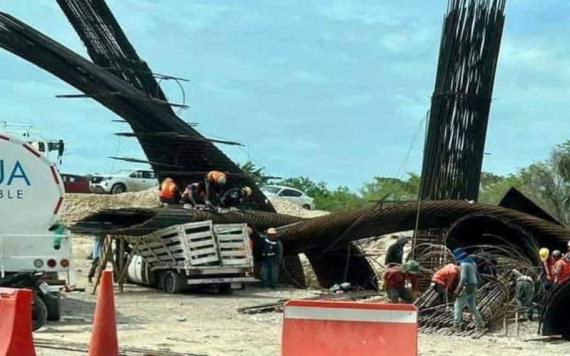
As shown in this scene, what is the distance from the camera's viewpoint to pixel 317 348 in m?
10.7

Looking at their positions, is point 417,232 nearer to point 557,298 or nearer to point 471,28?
point 471,28

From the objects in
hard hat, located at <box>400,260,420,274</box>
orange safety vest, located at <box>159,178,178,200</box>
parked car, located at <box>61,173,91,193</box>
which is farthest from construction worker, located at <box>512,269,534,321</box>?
parked car, located at <box>61,173,91,193</box>

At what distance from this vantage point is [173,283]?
82.1ft

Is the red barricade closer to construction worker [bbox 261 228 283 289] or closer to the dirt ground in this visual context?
the dirt ground

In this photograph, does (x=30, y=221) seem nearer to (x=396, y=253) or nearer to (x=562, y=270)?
(x=562, y=270)

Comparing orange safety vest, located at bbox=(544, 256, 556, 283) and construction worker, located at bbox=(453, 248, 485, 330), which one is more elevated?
orange safety vest, located at bbox=(544, 256, 556, 283)

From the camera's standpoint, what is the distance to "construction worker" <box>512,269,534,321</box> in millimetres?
19172

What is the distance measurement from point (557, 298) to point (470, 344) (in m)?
1.61

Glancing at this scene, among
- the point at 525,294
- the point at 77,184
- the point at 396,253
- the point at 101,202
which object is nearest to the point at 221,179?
the point at 396,253

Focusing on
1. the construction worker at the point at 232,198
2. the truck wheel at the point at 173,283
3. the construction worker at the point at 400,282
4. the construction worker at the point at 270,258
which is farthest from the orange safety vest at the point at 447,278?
the construction worker at the point at 232,198

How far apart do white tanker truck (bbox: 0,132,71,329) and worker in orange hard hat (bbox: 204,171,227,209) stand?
1084 centimetres

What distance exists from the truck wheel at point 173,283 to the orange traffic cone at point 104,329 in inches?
535

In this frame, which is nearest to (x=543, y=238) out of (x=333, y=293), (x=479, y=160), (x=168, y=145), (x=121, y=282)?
(x=479, y=160)

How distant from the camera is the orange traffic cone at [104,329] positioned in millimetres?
11141
